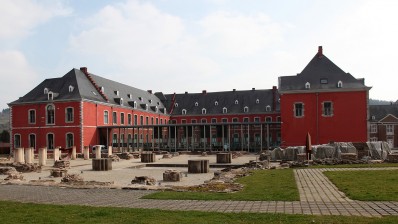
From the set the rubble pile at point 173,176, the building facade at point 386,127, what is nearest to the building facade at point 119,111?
the building facade at point 386,127

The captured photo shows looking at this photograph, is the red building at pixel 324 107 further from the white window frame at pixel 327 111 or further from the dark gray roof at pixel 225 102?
the dark gray roof at pixel 225 102

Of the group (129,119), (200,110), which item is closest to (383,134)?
(200,110)

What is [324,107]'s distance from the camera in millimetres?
43781

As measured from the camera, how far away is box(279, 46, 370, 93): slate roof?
4362 centimetres

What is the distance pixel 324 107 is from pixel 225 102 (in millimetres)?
25582

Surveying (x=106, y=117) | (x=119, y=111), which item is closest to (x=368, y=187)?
(x=106, y=117)

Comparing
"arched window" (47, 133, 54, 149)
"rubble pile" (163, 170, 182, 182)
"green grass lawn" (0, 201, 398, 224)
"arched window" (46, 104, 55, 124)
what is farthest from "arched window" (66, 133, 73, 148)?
"green grass lawn" (0, 201, 398, 224)

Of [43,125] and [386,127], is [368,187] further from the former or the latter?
[386,127]

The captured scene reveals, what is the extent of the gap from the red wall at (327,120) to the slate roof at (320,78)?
84 centimetres

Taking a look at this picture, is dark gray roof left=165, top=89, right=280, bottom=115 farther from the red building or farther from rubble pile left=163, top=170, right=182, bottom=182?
rubble pile left=163, top=170, right=182, bottom=182

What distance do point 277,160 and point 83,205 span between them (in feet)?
59.5

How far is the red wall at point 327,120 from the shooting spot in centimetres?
4284

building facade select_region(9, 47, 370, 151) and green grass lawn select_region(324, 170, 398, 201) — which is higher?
building facade select_region(9, 47, 370, 151)

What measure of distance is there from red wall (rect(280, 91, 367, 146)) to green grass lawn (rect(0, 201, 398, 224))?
37922 millimetres
